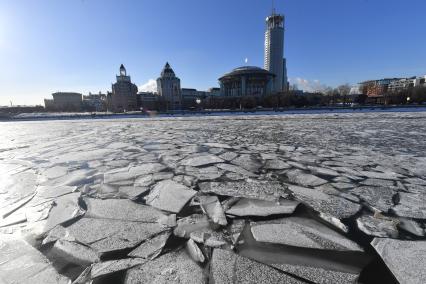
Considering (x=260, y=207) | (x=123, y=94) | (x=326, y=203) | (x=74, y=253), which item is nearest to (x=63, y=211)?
(x=74, y=253)

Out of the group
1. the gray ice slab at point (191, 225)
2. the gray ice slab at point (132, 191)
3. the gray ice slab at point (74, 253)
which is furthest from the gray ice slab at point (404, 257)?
the gray ice slab at point (132, 191)

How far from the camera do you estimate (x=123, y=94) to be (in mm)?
86875

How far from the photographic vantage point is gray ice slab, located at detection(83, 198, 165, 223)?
2.29 metres

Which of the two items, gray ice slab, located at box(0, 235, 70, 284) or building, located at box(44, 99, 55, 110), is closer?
gray ice slab, located at box(0, 235, 70, 284)

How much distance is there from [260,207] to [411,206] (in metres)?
1.77

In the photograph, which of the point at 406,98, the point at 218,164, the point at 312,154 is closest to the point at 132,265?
the point at 218,164

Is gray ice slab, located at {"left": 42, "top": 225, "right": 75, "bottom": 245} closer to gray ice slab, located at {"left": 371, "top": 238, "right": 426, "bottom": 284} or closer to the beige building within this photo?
gray ice slab, located at {"left": 371, "top": 238, "right": 426, "bottom": 284}

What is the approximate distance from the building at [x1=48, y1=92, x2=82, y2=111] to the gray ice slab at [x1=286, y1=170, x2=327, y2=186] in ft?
Answer: 352

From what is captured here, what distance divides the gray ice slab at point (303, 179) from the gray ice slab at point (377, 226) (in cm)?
98

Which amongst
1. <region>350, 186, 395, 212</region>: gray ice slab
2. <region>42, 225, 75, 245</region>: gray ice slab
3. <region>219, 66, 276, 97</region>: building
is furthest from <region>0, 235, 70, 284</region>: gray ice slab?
<region>219, 66, 276, 97</region>: building

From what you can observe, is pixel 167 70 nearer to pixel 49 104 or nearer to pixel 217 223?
pixel 49 104

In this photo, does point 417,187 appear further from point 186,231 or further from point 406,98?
point 406,98

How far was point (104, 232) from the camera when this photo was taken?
2.03m

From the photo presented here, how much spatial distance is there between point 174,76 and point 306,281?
97.6 metres
